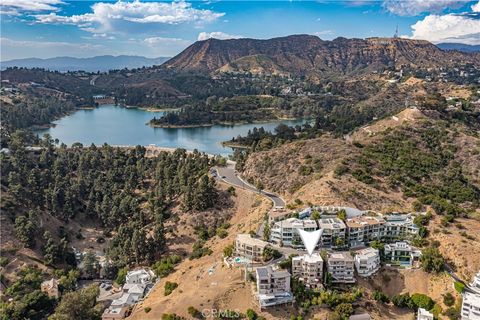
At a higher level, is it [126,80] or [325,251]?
[126,80]

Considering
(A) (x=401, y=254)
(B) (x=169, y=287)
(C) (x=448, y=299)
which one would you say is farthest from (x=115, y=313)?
(C) (x=448, y=299)

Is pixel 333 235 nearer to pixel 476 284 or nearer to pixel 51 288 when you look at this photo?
pixel 476 284

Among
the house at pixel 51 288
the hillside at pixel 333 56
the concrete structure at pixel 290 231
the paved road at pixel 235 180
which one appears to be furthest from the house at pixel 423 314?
the hillside at pixel 333 56

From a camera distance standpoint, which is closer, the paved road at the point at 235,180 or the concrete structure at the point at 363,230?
the concrete structure at the point at 363,230

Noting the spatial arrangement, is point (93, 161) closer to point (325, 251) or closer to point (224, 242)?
point (224, 242)

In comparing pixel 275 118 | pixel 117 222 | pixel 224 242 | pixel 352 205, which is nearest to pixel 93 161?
pixel 117 222

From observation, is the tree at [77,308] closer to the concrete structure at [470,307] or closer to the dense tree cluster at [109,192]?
the dense tree cluster at [109,192]
